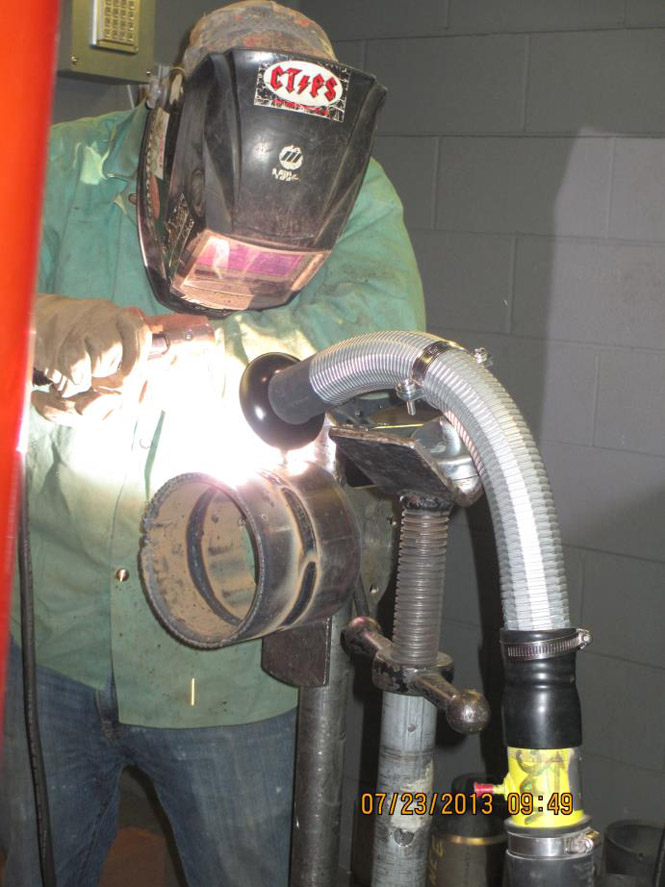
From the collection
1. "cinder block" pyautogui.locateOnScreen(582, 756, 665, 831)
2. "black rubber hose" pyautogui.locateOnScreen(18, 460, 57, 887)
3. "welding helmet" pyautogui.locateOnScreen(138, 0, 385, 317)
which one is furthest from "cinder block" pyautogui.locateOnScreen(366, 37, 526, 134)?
"black rubber hose" pyautogui.locateOnScreen(18, 460, 57, 887)

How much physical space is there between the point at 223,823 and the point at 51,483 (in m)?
0.61

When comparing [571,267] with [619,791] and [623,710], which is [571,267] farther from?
[619,791]

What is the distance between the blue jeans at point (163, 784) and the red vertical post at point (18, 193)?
127 cm

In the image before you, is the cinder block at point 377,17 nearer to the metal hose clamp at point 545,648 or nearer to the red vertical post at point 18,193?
the metal hose clamp at point 545,648

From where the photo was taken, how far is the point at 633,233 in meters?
2.44

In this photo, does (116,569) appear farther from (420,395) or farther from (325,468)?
(420,395)

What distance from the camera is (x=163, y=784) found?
5.27 feet

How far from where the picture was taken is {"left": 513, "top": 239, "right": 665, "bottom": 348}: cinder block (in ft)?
8.00

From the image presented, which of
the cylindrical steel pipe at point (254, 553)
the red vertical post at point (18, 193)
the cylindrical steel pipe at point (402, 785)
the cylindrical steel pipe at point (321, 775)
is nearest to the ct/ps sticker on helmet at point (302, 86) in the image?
the cylindrical steel pipe at point (254, 553)

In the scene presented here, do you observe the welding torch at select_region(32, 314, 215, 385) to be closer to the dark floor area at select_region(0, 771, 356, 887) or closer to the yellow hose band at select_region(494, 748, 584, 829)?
the yellow hose band at select_region(494, 748, 584, 829)

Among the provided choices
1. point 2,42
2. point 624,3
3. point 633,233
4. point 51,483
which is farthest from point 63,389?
point 624,3

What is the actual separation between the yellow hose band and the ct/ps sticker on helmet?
0.83m

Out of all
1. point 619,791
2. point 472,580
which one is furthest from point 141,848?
point 619,791

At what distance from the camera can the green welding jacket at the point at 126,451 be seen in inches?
58.4
